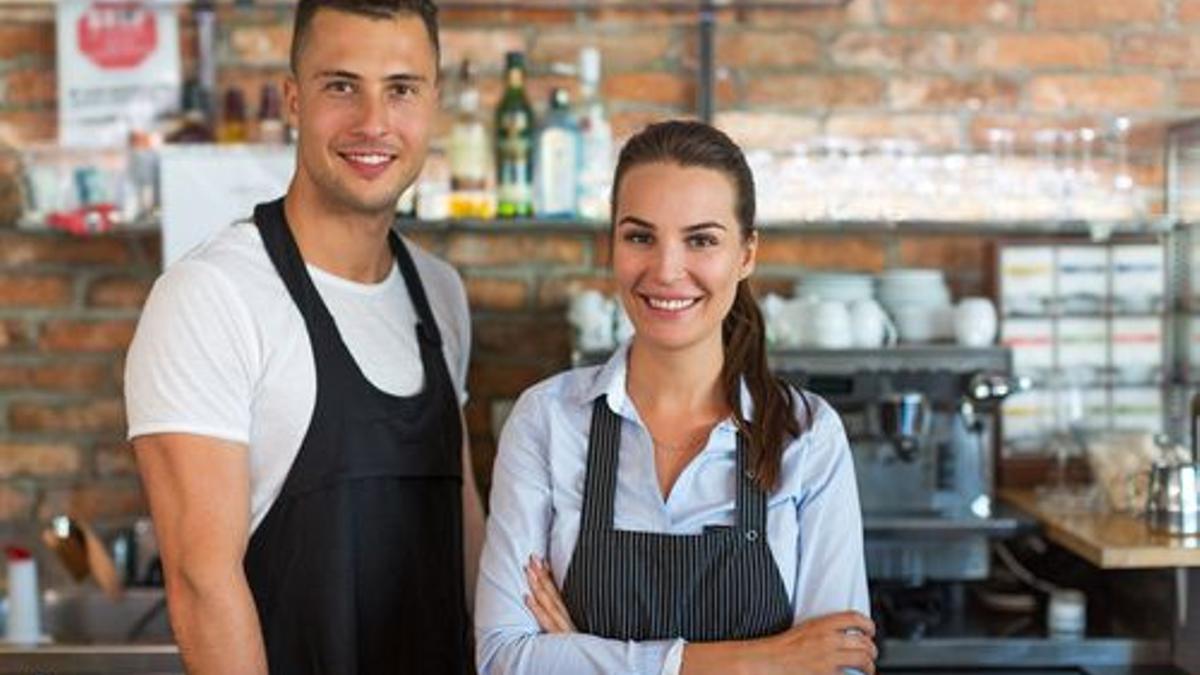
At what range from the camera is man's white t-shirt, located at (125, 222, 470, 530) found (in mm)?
1715

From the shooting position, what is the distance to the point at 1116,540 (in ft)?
7.87

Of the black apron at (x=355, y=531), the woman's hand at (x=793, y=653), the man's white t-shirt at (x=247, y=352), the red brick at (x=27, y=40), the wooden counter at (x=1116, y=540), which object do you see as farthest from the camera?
the red brick at (x=27, y=40)

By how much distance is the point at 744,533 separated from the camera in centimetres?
165

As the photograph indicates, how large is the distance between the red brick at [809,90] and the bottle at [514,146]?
48 centimetres

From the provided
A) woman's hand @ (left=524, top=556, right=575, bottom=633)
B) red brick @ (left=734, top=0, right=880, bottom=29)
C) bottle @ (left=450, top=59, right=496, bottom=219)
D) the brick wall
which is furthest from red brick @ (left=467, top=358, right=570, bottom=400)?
woman's hand @ (left=524, top=556, right=575, bottom=633)

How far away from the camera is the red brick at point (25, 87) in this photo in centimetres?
302

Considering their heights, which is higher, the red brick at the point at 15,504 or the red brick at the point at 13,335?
the red brick at the point at 13,335

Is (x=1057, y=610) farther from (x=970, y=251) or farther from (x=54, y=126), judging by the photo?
(x=54, y=126)

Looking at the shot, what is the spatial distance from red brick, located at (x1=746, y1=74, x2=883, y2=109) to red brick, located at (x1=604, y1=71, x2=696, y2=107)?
13cm

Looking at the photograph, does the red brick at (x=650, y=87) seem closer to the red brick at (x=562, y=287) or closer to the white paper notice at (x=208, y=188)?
the red brick at (x=562, y=287)

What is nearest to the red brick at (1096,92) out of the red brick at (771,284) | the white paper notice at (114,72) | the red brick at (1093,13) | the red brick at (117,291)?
the red brick at (1093,13)

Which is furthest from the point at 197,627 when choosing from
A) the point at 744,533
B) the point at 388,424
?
the point at 744,533

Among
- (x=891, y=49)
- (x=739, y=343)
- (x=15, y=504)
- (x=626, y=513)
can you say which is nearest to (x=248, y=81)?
(x=15, y=504)

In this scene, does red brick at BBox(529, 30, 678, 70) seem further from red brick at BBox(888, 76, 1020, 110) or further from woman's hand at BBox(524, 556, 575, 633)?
woman's hand at BBox(524, 556, 575, 633)
